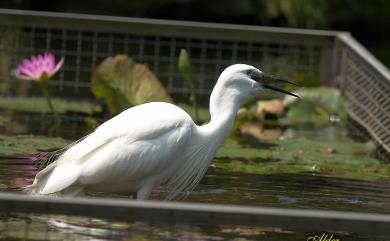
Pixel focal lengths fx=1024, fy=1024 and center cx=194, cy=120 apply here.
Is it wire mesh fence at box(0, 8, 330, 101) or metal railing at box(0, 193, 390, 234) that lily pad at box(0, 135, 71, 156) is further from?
metal railing at box(0, 193, 390, 234)

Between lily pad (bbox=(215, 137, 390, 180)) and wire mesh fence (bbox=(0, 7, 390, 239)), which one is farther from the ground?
wire mesh fence (bbox=(0, 7, 390, 239))

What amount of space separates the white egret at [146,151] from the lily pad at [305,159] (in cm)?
145

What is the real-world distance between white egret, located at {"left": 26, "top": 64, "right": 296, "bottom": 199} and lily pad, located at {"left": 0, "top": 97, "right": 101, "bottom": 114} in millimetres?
3801

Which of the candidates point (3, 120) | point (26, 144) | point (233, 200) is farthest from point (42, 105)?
point (233, 200)

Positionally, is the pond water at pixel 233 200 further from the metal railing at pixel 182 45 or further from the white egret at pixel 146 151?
the metal railing at pixel 182 45

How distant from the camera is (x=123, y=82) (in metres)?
9.01

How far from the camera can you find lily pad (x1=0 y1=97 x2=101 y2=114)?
31.1ft

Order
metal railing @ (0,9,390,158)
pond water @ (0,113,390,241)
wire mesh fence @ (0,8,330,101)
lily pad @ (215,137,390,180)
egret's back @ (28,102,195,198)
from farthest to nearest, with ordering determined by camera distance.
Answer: wire mesh fence @ (0,8,330,101)
metal railing @ (0,9,390,158)
lily pad @ (215,137,390,180)
egret's back @ (28,102,195,198)
pond water @ (0,113,390,241)

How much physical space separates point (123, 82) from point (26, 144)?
1.70 meters

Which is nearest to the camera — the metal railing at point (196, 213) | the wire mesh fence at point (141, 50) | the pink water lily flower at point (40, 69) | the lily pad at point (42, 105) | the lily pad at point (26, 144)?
the metal railing at point (196, 213)

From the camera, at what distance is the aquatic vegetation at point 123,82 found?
29.5ft

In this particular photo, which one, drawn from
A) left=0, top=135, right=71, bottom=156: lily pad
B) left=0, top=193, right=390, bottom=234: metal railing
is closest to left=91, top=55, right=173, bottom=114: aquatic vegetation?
left=0, top=135, right=71, bottom=156: lily pad

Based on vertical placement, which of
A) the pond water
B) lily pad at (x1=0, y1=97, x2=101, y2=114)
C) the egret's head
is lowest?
the pond water

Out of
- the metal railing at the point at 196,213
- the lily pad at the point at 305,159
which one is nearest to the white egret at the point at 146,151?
the lily pad at the point at 305,159
